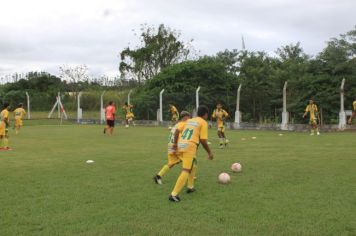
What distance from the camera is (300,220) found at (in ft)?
20.2

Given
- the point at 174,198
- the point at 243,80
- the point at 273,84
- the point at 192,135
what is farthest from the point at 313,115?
the point at 174,198

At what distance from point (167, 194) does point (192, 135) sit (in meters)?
1.15

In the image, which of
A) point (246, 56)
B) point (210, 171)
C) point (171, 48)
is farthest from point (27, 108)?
point (210, 171)

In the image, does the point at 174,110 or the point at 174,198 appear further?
the point at 174,110

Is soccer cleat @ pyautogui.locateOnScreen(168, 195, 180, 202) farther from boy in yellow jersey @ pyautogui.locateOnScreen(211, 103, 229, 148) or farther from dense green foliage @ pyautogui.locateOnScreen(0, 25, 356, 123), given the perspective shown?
dense green foliage @ pyautogui.locateOnScreen(0, 25, 356, 123)

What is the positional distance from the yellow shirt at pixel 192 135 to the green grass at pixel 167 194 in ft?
2.83

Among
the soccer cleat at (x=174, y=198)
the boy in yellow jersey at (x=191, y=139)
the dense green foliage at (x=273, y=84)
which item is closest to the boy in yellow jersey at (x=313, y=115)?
the dense green foliage at (x=273, y=84)

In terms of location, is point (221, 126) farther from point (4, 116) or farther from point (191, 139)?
point (191, 139)

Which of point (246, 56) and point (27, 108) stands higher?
point (246, 56)

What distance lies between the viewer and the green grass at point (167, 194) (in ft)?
19.4

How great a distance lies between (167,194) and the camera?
7.99m

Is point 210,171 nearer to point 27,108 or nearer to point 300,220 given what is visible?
point 300,220

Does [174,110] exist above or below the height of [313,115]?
above

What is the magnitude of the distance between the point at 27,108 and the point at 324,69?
2539 centimetres
